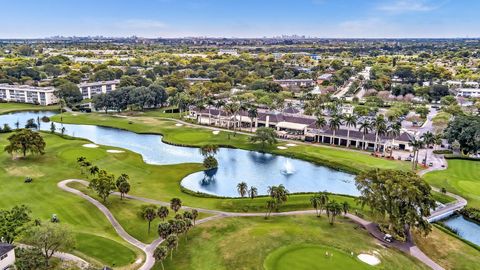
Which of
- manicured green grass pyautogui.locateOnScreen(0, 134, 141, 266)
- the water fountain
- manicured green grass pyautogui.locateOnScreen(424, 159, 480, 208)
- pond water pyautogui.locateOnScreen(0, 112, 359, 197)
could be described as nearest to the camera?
manicured green grass pyautogui.locateOnScreen(0, 134, 141, 266)

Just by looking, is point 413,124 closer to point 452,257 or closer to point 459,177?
point 459,177

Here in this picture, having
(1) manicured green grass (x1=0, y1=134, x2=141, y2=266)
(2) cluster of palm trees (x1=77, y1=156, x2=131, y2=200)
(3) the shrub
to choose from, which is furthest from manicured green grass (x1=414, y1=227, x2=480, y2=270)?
(2) cluster of palm trees (x1=77, y1=156, x2=131, y2=200)

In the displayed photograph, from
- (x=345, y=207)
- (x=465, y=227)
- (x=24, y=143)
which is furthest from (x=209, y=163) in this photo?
(x=465, y=227)

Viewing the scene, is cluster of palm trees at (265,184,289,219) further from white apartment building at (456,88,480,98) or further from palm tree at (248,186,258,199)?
white apartment building at (456,88,480,98)

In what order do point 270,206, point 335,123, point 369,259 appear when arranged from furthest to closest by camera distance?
point 335,123 → point 270,206 → point 369,259

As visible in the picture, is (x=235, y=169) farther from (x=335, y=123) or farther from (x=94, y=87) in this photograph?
(x=94, y=87)

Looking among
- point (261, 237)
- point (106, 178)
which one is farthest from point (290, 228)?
point (106, 178)
